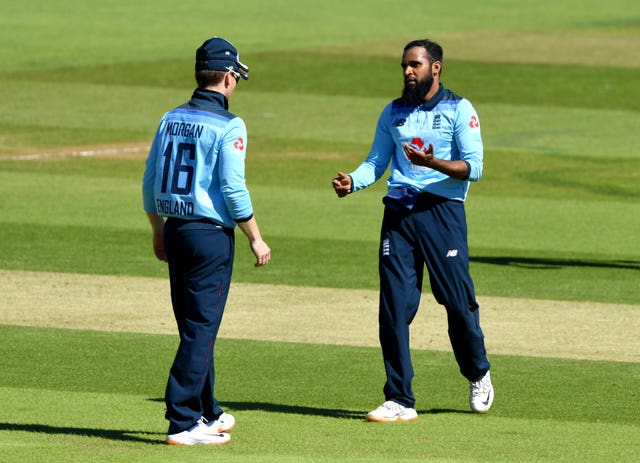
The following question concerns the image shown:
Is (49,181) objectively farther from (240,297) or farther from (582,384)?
(582,384)

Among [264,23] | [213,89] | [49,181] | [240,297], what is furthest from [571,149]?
[264,23]

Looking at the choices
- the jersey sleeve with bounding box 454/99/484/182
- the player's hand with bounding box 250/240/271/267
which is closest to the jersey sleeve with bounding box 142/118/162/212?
the player's hand with bounding box 250/240/271/267

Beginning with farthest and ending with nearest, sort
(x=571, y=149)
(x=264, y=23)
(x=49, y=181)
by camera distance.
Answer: (x=264, y=23)
(x=571, y=149)
(x=49, y=181)

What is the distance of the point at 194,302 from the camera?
27.6ft

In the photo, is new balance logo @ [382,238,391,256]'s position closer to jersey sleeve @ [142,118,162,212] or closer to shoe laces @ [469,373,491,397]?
shoe laces @ [469,373,491,397]

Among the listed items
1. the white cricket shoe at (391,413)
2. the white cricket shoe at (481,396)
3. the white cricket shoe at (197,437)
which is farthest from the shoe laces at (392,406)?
the white cricket shoe at (197,437)

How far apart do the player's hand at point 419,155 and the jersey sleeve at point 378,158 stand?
1.86 feet

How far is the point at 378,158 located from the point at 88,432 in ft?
7.69

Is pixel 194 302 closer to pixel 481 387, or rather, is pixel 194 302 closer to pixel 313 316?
pixel 481 387

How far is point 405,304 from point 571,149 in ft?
58.5

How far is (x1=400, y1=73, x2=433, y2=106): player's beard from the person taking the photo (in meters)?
9.43

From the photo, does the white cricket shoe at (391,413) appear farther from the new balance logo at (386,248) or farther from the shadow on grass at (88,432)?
the shadow on grass at (88,432)

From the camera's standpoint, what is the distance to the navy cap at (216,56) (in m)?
8.44

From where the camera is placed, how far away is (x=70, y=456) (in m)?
8.12
